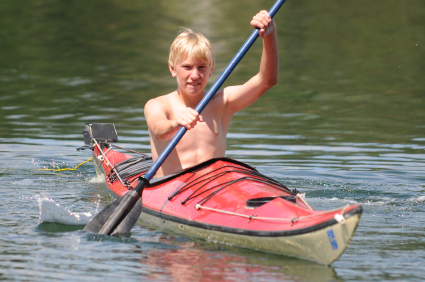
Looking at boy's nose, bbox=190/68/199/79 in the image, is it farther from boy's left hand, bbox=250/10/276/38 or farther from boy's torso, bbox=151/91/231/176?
boy's left hand, bbox=250/10/276/38

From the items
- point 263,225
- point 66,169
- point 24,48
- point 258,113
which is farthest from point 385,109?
point 24,48

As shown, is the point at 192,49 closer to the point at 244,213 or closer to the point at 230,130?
the point at 244,213

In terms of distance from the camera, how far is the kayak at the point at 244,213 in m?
3.99

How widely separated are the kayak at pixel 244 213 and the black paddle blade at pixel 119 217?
0.71 ft

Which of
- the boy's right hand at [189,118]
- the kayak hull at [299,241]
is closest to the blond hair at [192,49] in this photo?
the boy's right hand at [189,118]

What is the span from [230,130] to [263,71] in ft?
17.0

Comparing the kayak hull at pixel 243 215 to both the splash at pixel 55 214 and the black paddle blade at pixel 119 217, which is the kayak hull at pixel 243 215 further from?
the splash at pixel 55 214

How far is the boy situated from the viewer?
16.6ft

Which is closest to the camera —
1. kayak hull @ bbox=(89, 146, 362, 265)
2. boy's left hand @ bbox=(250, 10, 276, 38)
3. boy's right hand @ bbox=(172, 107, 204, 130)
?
kayak hull @ bbox=(89, 146, 362, 265)

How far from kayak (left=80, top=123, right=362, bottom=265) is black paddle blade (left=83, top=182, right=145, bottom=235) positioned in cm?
22

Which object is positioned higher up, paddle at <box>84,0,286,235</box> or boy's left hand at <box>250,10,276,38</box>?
boy's left hand at <box>250,10,276,38</box>

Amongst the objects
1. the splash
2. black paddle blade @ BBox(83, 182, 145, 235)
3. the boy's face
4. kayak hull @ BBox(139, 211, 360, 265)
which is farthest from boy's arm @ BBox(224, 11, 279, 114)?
the splash

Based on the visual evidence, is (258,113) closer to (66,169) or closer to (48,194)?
(66,169)

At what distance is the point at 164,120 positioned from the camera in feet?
16.9
